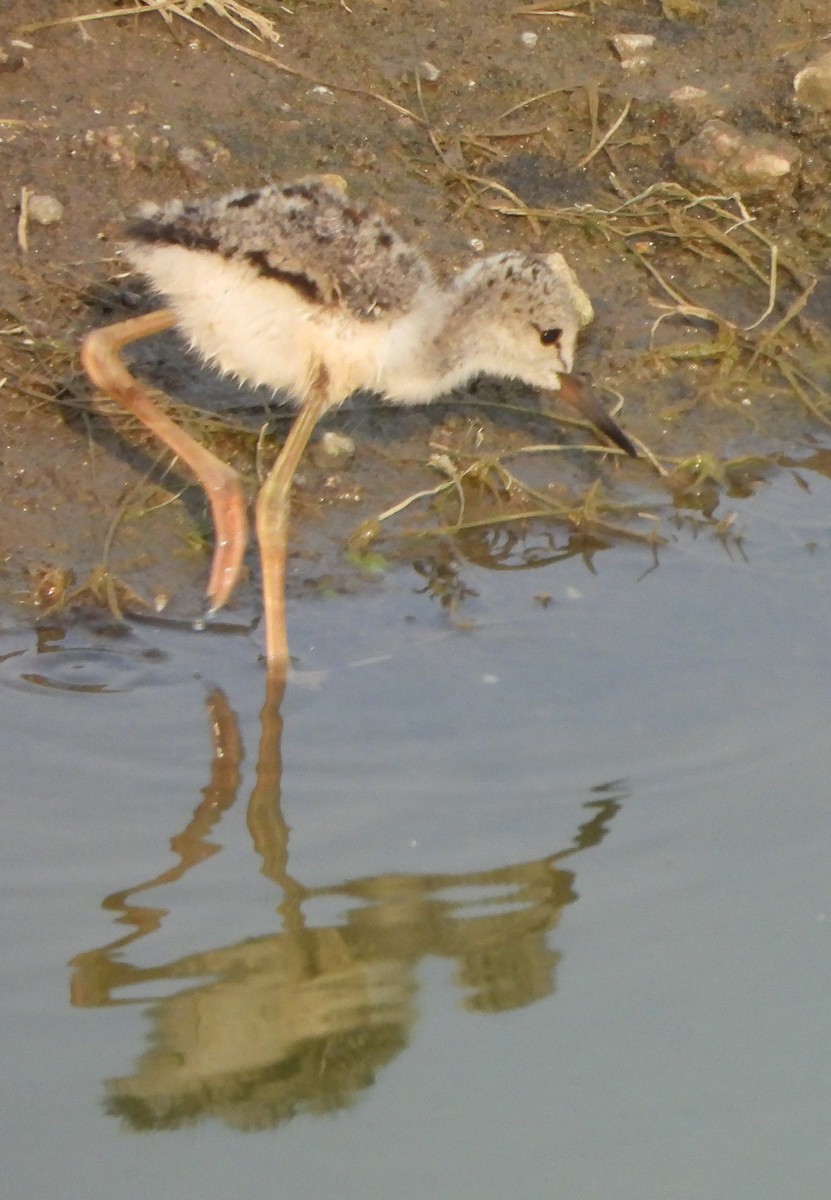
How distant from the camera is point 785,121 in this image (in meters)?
5.75

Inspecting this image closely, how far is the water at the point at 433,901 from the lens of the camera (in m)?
2.60

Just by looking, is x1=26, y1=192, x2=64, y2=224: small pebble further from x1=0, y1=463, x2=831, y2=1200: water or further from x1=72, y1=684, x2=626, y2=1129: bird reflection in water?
x1=72, y1=684, x2=626, y2=1129: bird reflection in water

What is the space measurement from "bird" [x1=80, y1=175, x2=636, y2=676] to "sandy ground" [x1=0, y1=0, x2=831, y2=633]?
0.82 ft

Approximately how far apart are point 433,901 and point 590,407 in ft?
6.08

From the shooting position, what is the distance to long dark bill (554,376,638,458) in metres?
4.53

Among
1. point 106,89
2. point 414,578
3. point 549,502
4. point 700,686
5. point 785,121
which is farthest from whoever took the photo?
point 785,121

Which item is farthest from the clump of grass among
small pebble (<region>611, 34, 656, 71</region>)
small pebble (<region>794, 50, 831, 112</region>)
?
small pebble (<region>794, 50, 831, 112</region>)

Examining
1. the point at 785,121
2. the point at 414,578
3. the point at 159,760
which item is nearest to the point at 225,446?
the point at 414,578

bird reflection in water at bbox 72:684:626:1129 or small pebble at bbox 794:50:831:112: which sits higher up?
small pebble at bbox 794:50:831:112

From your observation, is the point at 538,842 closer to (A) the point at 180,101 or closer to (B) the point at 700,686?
(B) the point at 700,686

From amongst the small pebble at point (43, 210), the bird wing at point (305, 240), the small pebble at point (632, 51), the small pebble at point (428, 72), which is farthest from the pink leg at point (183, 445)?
the small pebble at point (632, 51)

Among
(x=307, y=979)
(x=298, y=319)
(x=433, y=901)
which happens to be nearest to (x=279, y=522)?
(x=298, y=319)

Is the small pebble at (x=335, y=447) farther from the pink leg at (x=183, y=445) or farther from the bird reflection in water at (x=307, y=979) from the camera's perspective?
the bird reflection in water at (x=307, y=979)

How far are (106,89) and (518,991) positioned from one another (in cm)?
355
